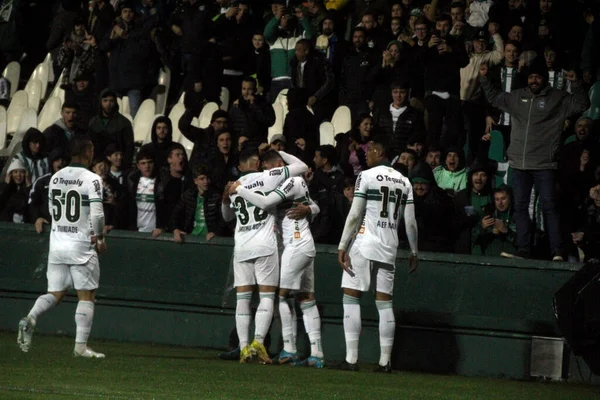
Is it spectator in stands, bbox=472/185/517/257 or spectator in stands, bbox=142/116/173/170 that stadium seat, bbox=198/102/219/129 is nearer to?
spectator in stands, bbox=142/116/173/170

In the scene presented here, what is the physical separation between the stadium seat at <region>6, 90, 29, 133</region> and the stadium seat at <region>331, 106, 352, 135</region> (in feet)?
19.5

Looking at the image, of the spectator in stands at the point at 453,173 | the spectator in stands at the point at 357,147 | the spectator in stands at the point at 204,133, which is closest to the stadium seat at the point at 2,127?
the spectator in stands at the point at 204,133

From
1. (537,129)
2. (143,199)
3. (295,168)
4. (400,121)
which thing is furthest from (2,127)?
(537,129)

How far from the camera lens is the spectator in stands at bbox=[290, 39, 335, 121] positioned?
17.9 metres

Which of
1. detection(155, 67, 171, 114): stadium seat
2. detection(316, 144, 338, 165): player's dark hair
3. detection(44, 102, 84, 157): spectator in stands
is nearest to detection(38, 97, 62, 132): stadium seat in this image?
detection(155, 67, 171, 114): stadium seat

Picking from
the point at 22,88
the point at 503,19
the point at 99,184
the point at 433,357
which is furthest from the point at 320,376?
the point at 22,88

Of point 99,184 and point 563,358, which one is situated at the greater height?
point 99,184

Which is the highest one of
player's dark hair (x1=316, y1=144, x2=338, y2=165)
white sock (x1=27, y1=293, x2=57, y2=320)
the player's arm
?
player's dark hair (x1=316, y1=144, x2=338, y2=165)

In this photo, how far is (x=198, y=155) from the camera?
16.6 metres

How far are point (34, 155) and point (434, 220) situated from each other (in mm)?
5949

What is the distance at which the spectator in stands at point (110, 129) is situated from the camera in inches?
693

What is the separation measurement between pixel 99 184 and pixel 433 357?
146 inches

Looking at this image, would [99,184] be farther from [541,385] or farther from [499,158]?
[499,158]

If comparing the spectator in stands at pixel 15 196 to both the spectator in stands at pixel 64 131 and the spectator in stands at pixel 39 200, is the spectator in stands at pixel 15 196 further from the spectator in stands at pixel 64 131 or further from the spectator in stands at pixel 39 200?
the spectator in stands at pixel 64 131
